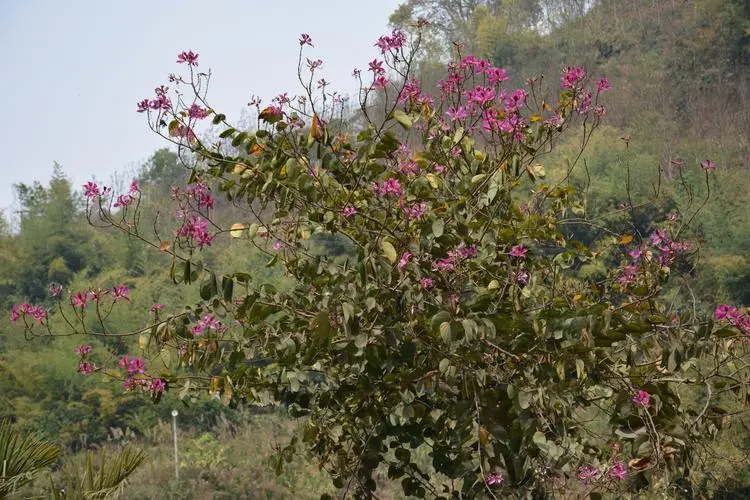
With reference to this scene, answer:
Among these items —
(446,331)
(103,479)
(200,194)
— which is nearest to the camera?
(446,331)

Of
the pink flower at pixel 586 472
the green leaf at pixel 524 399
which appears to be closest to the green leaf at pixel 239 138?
the green leaf at pixel 524 399

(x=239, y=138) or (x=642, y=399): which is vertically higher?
(x=239, y=138)

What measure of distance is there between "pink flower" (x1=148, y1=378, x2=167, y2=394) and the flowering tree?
18 millimetres

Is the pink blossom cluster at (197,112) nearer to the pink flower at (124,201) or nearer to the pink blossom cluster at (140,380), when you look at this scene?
the pink flower at (124,201)

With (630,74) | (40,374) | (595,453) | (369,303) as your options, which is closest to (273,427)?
(40,374)

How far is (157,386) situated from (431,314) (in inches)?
40.0

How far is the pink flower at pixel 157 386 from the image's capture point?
3.16m

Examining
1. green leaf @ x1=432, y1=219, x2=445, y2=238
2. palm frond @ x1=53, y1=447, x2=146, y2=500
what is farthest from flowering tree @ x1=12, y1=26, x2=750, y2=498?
palm frond @ x1=53, y1=447, x2=146, y2=500

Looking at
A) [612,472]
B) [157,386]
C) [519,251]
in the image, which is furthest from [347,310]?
[612,472]

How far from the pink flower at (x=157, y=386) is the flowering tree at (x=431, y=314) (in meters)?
0.02

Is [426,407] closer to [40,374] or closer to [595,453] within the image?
[595,453]

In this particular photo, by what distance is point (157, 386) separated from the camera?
3.16 m

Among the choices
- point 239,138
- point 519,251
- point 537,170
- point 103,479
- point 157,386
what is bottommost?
point 103,479

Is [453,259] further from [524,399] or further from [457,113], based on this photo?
[457,113]
